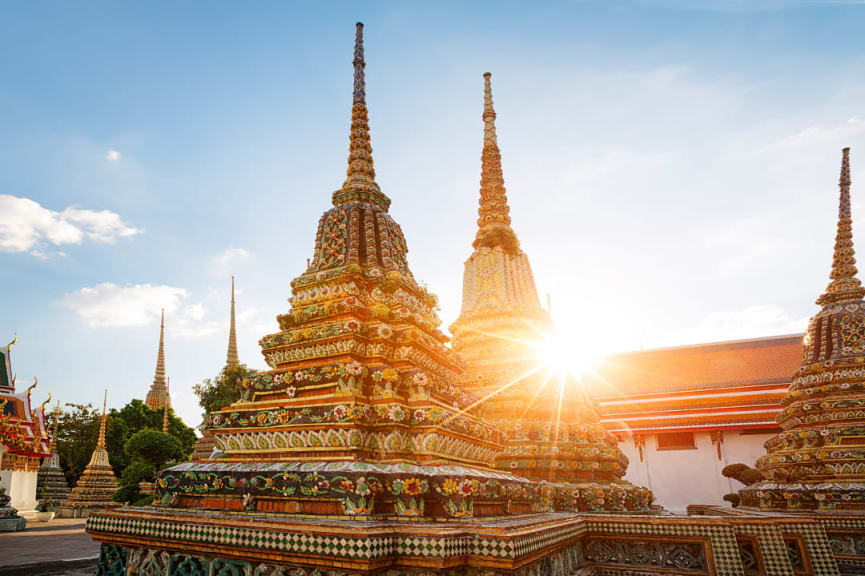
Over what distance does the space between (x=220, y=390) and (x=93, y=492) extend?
7699 mm

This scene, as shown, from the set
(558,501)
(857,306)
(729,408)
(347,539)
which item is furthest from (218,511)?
(729,408)

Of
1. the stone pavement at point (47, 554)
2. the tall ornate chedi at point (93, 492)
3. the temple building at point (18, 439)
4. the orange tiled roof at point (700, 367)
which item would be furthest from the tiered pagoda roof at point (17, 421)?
the orange tiled roof at point (700, 367)

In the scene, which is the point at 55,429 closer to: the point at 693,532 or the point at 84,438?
the point at 84,438

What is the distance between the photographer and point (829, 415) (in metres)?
11.6

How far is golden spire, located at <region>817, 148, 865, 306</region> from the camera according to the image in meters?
13.2

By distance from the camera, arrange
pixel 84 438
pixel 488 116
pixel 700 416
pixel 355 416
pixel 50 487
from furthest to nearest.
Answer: pixel 84 438
pixel 50 487
pixel 700 416
pixel 488 116
pixel 355 416

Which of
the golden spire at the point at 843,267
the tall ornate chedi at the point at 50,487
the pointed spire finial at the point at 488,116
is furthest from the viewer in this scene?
the tall ornate chedi at the point at 50,487

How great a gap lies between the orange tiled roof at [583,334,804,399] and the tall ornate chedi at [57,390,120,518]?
2403 cm

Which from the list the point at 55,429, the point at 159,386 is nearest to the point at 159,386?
the point at 159,386

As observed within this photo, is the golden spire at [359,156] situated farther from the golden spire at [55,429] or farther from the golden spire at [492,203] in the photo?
the golden spire at [55,429]

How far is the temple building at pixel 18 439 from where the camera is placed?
18688mm

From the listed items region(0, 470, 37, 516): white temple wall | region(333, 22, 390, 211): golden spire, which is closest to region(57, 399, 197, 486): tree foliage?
region(0, 470, 37, 516): white temple wall

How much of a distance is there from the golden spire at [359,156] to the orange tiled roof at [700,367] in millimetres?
16325

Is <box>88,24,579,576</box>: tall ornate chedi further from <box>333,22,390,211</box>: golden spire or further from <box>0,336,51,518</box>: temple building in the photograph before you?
<box>0,336,51,518</box>: temple building
